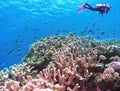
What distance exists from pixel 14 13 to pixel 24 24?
605 cm

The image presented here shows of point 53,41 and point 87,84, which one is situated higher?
point 53,41

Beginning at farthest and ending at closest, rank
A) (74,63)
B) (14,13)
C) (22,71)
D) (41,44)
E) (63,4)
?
(14,13), (63,4), (41,44), (22,71), (74,63)

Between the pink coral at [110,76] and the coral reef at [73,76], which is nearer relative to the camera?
the coral reef at [73,76]

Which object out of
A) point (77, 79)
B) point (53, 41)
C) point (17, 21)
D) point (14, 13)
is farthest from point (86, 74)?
point (17, 21)

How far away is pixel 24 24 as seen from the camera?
45125 millimetres

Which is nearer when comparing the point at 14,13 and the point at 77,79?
the point at 77,79

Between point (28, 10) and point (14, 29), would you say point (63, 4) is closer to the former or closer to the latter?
point (28, 10)

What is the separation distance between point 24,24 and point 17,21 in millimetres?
2289

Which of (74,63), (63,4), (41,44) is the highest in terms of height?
(63,4)

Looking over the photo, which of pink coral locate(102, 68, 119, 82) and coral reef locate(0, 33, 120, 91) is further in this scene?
pink coral locate(102, 68, 119, 82)

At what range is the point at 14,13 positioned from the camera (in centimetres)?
3928

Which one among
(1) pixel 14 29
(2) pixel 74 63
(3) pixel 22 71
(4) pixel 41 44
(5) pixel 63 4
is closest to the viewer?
(2) pixel 74 63

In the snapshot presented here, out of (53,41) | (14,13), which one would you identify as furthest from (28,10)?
(53,41)

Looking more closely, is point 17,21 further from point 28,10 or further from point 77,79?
point 77,79
